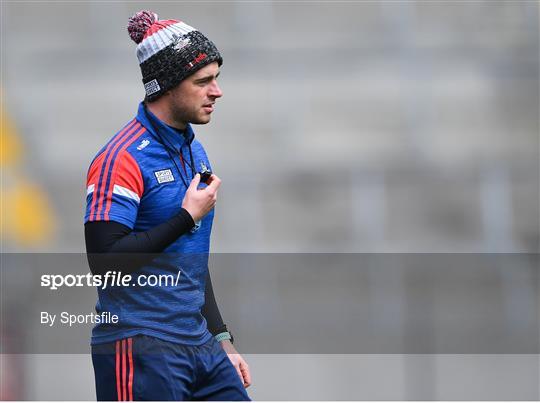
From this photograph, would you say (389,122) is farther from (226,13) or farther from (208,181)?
(208,181)

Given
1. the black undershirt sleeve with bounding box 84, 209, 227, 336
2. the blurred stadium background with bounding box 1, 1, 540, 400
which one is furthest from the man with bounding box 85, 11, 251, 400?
the blurred stadium background with bounding box 1, 1, 540, 400

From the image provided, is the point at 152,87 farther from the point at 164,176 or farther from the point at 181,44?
the point at 164,176

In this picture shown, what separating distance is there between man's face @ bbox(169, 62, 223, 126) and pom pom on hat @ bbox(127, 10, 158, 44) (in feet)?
0.76

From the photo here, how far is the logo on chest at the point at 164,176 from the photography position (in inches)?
110

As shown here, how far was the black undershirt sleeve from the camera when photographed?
2.65 m

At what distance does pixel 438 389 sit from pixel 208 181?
4.02 metres

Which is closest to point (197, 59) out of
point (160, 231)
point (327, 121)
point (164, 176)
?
point (164, 176)

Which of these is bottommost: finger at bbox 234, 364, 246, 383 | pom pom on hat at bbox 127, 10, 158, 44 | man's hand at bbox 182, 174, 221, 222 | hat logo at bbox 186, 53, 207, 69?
finger at bbox 234, 364, 246, 383

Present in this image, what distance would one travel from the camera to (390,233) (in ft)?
28.8

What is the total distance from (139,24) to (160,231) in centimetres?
70

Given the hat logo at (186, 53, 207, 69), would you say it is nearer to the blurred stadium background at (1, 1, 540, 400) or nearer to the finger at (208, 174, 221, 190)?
the finger at (208, 174, 221, 190)

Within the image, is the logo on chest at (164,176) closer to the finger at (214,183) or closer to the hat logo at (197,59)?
the finger at (214,183)

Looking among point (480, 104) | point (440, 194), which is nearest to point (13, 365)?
point (440, 194)

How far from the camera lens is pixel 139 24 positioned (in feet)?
9.84
